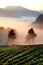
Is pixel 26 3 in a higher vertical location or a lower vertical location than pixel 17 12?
higher

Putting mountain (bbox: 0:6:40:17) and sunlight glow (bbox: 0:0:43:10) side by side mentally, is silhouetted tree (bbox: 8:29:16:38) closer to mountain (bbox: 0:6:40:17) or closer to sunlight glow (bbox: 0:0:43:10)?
mountain (bbox: 0:6:40:17)

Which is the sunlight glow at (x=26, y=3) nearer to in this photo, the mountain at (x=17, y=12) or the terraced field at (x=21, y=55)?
the mountain at (x=17, y=12)

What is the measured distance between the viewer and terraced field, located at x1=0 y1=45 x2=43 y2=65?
159cm

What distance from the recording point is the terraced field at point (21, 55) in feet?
5.23

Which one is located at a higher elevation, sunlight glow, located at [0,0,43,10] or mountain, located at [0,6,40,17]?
sunlight glow, located at [0,0,43,10]

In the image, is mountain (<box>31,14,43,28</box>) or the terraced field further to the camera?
mountain (<box>31,14,43,28</box>)

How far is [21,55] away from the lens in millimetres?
1653

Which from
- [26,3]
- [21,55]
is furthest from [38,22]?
[21,55]

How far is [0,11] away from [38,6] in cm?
45

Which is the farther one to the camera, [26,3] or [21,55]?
[26,3]

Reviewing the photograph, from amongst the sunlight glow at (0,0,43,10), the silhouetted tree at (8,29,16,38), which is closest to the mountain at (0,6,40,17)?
the sunlight glow at (0,0,43,10)

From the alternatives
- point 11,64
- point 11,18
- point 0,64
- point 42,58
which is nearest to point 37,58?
point 42,58

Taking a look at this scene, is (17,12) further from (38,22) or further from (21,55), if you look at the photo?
(21,55)

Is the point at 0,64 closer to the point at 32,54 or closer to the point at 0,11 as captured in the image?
the point at 32,54
